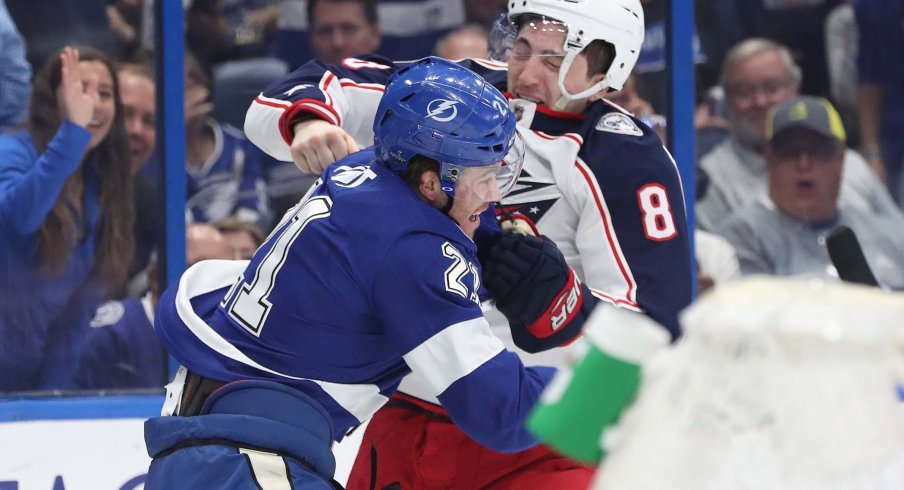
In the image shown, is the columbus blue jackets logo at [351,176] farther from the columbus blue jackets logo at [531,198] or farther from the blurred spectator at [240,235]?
the blurred spectator at [240,235]

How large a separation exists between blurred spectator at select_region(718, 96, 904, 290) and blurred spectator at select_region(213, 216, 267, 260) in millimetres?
1420

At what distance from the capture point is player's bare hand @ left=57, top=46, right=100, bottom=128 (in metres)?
3.50

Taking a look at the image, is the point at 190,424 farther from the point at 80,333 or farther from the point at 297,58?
the point at 297,58

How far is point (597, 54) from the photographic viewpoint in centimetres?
259

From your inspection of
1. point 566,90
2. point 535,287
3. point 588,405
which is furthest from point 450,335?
point 588,405

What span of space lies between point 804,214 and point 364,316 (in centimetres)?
241

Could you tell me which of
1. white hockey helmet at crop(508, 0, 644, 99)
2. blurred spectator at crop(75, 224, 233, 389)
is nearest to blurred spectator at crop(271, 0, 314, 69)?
blurred spectator at crop(75, 224, 233, 389)

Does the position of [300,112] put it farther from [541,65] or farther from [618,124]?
[618,124]

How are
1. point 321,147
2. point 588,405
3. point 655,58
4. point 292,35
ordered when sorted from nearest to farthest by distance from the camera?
point 588,405 < point 321,147 < point 655,58 < point 292,35

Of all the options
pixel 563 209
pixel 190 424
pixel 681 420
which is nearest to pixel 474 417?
pixel 190 424

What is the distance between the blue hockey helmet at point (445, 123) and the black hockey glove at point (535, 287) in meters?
0.12

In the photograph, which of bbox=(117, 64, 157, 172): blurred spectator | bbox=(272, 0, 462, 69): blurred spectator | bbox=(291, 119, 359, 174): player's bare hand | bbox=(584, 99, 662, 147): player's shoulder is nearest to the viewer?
bbox=(291, 119, 359, 174): player's bare hand

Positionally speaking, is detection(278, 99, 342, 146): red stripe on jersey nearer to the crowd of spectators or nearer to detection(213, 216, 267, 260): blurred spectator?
the crowd of spectators

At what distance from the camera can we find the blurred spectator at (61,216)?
3.43 m
